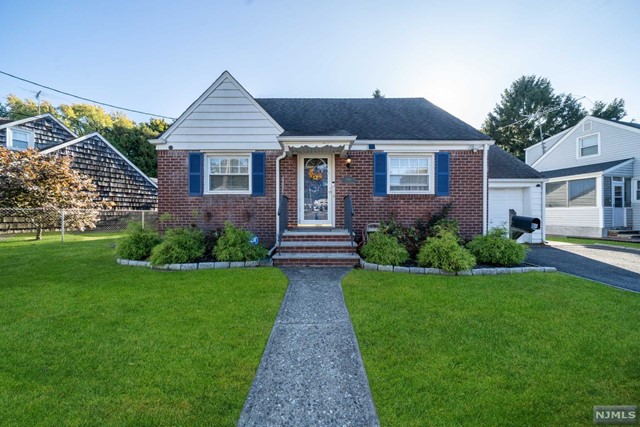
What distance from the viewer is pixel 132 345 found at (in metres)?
3.32

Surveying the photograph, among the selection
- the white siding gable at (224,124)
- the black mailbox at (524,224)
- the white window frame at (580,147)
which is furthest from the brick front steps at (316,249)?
the white window frame at (580,147)

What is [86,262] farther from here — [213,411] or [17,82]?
[17,82]

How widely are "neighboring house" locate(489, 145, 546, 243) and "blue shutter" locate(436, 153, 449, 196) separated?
369cm

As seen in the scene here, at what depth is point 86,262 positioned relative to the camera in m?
7.67

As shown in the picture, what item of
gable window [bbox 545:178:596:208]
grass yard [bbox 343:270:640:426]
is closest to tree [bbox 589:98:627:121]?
gable window [bbox 545:178:596:208]

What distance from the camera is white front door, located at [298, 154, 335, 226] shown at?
9.25 metres

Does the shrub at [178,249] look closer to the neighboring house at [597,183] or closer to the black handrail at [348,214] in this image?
the black handrail at [348,214]

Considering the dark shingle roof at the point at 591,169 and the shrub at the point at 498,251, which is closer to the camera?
the shrub at the point at 498,251

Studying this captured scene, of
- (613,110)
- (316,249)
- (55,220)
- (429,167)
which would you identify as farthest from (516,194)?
(613,110)

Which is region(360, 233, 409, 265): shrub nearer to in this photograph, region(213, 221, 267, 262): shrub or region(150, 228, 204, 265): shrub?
region(213, 221, 267, 262): shrub

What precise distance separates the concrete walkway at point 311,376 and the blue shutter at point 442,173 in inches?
239

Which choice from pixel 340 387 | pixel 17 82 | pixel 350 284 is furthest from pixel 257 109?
pixel 17 82

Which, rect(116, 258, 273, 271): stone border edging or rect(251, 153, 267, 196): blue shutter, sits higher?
rect(251, 153, 267, 196): blue shutter

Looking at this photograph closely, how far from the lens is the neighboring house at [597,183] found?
15.2 meters
